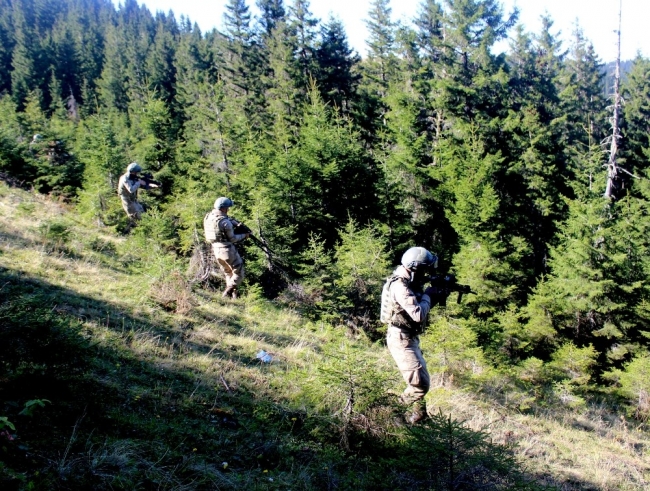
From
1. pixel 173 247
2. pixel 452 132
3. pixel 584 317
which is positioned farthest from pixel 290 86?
pixel 584 317

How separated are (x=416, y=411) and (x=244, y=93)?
30874mm

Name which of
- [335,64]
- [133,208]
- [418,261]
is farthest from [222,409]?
[335,64]

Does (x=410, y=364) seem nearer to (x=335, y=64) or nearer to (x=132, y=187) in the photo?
(x=132, y=187)

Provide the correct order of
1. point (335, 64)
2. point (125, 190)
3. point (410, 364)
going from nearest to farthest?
point (410, 364), point (125, 190), point (335, 64)

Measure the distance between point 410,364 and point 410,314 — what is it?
2.20ft

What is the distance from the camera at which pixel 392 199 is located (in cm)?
2066

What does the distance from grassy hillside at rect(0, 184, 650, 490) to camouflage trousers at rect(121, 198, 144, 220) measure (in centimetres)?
409

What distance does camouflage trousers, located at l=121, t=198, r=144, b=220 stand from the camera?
524 inches

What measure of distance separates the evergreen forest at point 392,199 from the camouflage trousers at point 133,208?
592mm

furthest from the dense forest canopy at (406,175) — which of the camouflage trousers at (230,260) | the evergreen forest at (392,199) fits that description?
the camouflage trousers at (230,260)

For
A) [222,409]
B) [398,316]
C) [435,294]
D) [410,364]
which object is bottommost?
[222,409]

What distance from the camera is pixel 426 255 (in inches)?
222

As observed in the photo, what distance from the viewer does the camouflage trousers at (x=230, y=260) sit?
9273mm

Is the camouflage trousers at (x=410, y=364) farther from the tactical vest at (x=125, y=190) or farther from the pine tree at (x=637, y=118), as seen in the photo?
the pine tree at (x=637, y=118)
